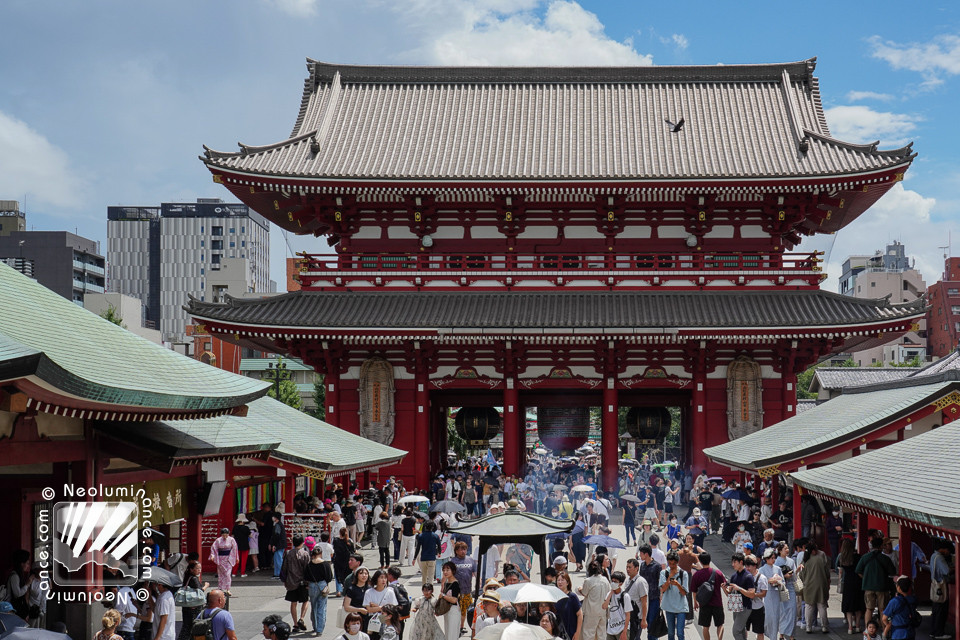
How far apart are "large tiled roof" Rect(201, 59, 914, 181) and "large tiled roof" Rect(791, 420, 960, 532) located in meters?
17.5

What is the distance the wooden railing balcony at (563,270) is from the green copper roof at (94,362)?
18648 mm

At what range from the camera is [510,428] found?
36219mm

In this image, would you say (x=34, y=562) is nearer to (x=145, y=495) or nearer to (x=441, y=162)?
(x=145, y=495)

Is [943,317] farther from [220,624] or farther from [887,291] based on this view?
[220,624]

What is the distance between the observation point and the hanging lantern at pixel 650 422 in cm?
3941

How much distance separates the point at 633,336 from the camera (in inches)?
1345

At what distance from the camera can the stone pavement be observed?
1738 centimetres

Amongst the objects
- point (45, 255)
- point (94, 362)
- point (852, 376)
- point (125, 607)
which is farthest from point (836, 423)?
point (45, 255)

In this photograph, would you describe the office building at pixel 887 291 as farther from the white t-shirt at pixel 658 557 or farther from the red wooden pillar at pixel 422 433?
the white t-shirt at pixel 658 557

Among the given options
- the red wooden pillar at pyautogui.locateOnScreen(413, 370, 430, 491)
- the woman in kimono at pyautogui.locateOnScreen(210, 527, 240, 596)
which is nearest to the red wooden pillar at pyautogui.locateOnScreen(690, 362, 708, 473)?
the red wooden pillar at pyautogui.locateOnScreen(413, 370, 430, 491)

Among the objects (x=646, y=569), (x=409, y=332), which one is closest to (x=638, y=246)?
(x=409, y=332)

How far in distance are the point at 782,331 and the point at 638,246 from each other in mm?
7040

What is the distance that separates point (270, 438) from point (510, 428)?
15.8 meters

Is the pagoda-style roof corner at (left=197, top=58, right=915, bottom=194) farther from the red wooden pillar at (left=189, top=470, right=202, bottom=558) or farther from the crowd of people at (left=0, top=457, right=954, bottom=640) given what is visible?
the red wooden pillar at (left=189, top=470, right=202, bottom=558)
